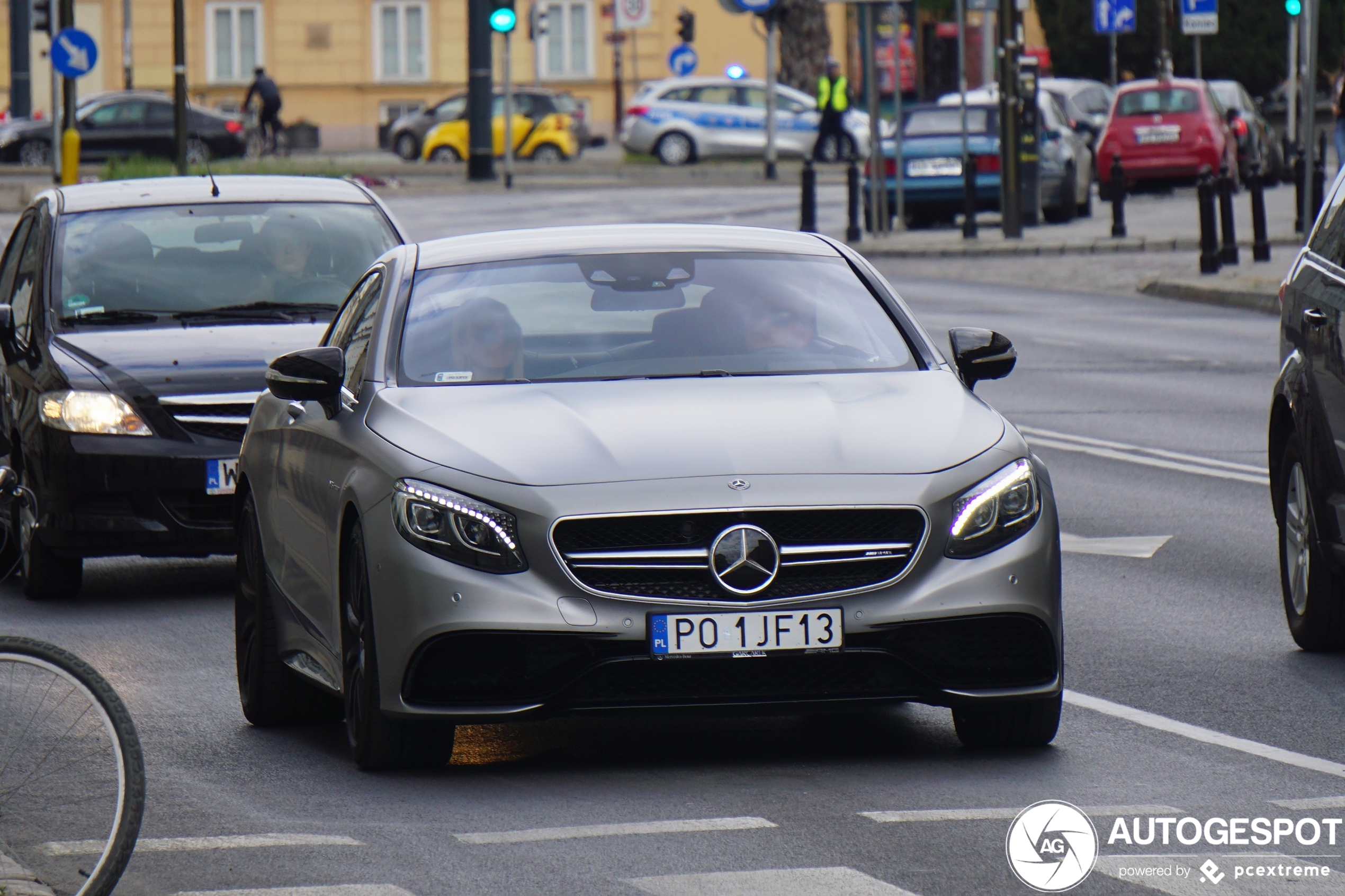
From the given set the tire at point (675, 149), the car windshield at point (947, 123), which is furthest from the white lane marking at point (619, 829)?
the tire at point (675, 149)

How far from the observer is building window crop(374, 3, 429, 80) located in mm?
69500

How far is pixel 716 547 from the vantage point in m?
6.03

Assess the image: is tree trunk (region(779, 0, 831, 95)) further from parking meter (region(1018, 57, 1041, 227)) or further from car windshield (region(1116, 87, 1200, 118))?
parking meter (region(1018, 57, 1041, 227))

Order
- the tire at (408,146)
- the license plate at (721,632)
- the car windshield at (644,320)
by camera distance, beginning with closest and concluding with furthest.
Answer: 1. the license plate at (721,632)
2. the car windshield at (644,320)
3. the tire at (408,146)

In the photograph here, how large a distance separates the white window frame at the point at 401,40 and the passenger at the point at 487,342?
6355 centimetres

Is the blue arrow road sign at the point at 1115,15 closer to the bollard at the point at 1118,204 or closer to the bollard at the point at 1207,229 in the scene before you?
the bollard at the point at 1118,204

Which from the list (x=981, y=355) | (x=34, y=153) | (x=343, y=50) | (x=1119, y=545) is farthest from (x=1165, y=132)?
(x=343, y=50)

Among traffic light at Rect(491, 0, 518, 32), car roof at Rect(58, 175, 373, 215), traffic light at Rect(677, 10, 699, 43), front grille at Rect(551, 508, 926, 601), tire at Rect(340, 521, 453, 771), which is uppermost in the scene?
traffic light at Rect(677, 10, 699, 43)

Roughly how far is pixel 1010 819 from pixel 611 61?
66.6 metres

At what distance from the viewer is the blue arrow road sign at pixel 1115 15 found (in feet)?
140

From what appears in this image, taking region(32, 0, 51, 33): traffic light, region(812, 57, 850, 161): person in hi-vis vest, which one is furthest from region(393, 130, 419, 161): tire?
region(32, 0, 51, 33): traffic light

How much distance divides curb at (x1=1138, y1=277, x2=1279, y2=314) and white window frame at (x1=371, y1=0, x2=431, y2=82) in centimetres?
4786

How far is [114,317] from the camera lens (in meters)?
10.4

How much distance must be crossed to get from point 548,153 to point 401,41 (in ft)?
59.3
